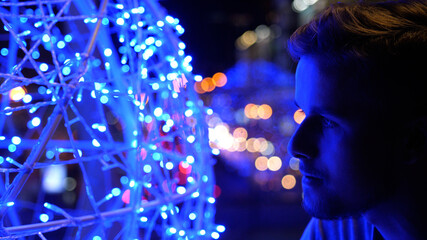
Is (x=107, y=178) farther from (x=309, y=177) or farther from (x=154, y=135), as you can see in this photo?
(x=309, y=177)

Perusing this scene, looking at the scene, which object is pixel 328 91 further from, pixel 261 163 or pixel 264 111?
pixel 261 163

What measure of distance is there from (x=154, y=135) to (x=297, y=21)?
9.48 meters

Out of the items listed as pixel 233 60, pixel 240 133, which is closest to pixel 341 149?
pixel 240 133

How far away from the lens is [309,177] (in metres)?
0.74

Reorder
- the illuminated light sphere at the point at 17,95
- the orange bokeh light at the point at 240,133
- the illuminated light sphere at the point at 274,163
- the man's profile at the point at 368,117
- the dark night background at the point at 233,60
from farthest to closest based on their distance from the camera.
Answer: the orange bokeh light at the point at 240,133
the illuminated light sphere at the point at 274,163
the dark night background at the point at 233,60
the illuminated light sphere at the point at 17,95
the man's profile at the point at 368,117

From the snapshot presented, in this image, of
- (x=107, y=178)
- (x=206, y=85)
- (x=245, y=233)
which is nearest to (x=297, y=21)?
(x=206, y=85)

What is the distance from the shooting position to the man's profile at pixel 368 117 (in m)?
0.68

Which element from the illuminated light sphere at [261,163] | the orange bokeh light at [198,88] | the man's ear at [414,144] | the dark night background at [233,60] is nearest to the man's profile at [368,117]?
the man's ear at [414,144]

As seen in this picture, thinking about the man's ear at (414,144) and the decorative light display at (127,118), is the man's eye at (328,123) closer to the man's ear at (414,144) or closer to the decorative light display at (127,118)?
the man's ear at (414,144)

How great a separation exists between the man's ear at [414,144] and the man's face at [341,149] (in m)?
0.03

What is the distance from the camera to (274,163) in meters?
6.78

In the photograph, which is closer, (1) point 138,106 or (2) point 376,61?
(2) point 376,61

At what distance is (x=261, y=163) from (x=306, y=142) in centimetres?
644

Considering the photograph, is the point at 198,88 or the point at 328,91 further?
the point at 198,88
